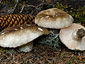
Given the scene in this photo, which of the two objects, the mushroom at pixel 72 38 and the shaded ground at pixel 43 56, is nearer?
the shaded ground at pixel 43 56

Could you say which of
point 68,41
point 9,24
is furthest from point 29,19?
point 68,41

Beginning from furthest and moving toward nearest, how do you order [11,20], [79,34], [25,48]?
A: 1. [11,20]
2. [25,48]
3. [79,34]

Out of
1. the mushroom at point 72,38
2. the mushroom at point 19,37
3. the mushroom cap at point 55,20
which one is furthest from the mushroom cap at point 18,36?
the mushroom at point 72,38

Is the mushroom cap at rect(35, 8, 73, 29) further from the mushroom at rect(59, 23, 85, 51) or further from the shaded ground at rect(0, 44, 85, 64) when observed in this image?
the shaded ground at rect(0, 44, 85, 64)

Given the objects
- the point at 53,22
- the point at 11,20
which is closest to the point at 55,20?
the point at 53,22

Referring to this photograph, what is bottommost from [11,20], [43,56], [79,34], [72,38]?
[43,56]

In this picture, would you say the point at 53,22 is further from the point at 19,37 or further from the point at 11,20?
the point at 11,20

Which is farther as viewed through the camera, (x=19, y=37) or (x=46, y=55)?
(x=46, y=55)

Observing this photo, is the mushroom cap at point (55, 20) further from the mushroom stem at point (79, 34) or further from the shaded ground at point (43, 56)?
the shaded ground at point (43, 56)

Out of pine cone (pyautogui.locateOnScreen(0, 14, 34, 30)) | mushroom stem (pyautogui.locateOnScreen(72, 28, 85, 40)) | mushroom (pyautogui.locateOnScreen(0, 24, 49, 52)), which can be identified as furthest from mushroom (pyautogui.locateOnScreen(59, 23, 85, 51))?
pine cone (pyautogui.locateOnScreen(0, 14, 34, 30))
